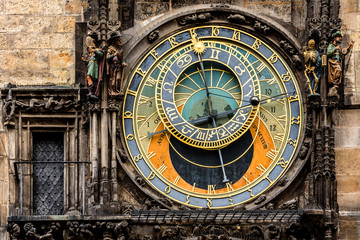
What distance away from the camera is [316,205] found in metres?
22.1

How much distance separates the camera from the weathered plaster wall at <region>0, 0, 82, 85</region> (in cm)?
2330

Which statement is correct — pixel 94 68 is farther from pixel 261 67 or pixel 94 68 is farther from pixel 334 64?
pixel 334 64

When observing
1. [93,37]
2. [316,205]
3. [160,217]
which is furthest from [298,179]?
[93,37]

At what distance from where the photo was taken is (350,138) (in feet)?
75.0

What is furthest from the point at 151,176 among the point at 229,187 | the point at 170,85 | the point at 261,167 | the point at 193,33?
the point at 193,33

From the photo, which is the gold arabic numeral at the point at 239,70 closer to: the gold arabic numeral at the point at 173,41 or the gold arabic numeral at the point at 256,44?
the gold arabic numeral at the point at 256,44

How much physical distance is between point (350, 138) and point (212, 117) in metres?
2.07

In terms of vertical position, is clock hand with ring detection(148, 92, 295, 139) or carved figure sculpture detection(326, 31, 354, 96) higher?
carved figure sculpture detection(326, 31, 354, 96)

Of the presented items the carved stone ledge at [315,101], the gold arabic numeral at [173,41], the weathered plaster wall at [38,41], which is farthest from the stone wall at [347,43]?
the weathered plaster wall at [38,41]

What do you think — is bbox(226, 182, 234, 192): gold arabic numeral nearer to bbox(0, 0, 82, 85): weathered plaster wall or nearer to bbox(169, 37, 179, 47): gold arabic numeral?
bbox(169, 37, 179, 47): gold arabic numeral

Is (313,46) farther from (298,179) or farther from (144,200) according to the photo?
(144,200)

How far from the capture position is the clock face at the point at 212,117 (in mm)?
22625

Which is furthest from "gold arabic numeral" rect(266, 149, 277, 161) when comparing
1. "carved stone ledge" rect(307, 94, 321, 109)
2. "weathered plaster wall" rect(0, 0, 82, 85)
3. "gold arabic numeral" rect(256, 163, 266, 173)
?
"weathered plaster wall" rect(0, 0, 82, 85)

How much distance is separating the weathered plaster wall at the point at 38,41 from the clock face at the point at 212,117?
122cm
